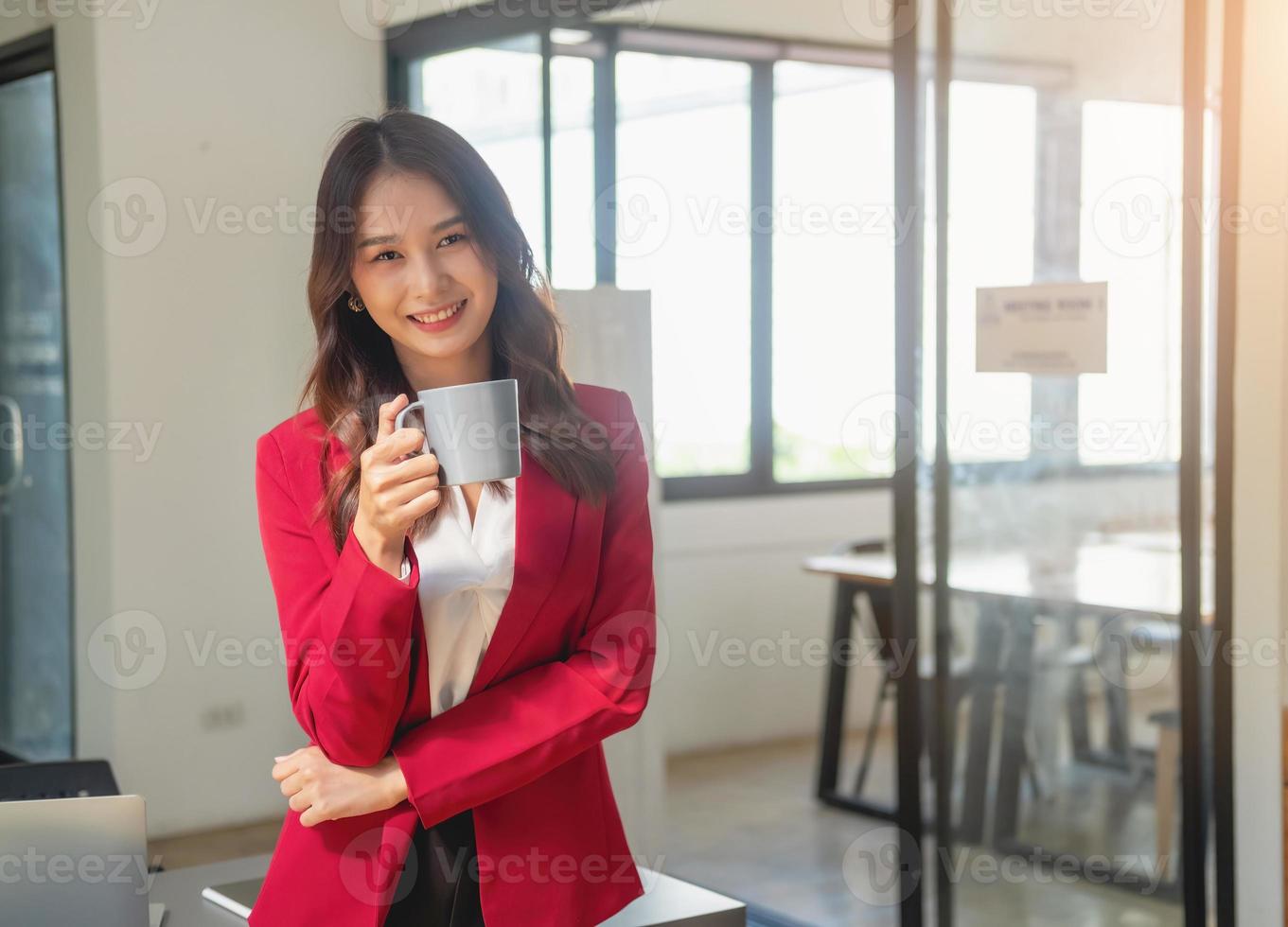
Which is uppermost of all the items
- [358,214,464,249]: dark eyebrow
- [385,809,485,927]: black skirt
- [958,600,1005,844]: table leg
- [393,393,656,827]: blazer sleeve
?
[358,214,464,249]: dark eyebrow

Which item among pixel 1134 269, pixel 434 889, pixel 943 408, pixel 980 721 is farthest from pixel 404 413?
pixel 980 721

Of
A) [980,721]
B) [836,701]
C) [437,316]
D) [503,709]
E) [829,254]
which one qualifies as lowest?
[836,701]

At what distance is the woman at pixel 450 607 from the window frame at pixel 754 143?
5.21 feet

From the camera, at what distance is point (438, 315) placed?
1.37 meters

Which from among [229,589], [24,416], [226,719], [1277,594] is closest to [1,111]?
[24,416]

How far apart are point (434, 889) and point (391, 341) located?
0.54m

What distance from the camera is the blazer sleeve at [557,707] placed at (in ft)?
4.36

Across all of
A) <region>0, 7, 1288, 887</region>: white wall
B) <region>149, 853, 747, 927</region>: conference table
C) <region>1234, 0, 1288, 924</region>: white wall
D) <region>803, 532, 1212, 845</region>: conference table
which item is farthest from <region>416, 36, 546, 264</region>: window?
<region>149, 853, 747, 927</region>: conference table

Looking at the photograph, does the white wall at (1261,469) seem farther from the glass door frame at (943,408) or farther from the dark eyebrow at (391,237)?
the dark eyebrow at (391,237)

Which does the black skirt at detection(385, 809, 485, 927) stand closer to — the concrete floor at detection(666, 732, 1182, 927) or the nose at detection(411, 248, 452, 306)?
the nose at detection(411, 248, 452, 306)

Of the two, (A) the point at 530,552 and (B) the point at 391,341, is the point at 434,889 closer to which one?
(A) the point at 530,552

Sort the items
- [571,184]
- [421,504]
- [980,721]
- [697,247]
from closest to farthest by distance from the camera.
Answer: [421,504]
[980,721]
[571,184]
[697,247]

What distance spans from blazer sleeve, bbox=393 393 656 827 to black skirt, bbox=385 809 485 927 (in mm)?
51

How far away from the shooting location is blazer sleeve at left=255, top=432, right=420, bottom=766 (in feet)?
4.12
